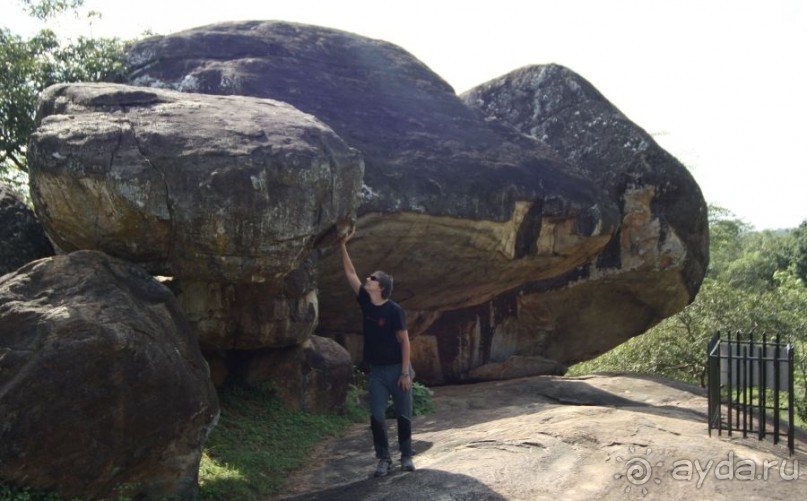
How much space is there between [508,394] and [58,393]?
8730mm

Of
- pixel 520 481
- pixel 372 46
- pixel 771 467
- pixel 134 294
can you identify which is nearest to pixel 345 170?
pixel 134 294

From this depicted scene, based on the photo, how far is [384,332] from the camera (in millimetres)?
7746

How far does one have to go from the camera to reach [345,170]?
29.0 ft

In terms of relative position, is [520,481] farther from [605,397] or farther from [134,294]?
[605,397]

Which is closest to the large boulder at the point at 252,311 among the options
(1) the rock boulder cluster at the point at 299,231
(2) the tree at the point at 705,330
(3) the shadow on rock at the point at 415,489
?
(1) the rock boulder cluster at the point at 299,231

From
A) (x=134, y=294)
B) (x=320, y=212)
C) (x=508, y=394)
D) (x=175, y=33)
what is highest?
(x=175, y=33)

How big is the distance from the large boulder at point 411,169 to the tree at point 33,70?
65cm

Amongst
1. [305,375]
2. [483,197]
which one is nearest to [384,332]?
[305,375]

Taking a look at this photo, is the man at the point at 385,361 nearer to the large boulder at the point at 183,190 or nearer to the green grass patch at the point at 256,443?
the large boulder at the point at 183,190

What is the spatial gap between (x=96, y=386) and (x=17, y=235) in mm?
3805

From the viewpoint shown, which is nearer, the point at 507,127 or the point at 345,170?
the point at 345,170
